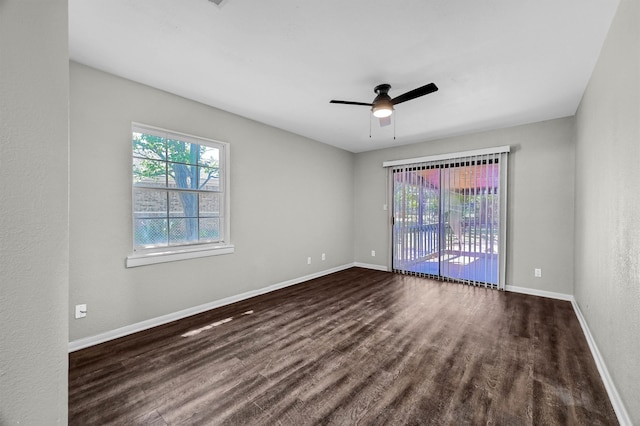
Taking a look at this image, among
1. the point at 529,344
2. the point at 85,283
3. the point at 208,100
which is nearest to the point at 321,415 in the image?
the point at 529,344

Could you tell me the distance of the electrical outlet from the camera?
2.45 m

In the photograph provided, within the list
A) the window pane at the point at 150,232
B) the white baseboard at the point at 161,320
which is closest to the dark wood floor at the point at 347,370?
the white baseboard at the point at 161,320

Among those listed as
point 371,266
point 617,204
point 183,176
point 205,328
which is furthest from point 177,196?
point 371,266

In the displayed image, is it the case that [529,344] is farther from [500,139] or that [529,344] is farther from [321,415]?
[500,139]

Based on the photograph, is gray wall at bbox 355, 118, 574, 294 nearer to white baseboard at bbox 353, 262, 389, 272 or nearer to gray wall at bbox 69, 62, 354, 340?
white baseboard at bbox 353, 262, 389, 272

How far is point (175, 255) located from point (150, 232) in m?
0.37

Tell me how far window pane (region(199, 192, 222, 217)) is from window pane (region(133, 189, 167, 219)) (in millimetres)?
442

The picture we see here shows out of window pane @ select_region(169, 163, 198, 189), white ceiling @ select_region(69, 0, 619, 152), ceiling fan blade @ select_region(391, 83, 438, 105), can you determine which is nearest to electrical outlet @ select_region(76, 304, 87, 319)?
window pane @ select_region(169, 163, 198, 189)

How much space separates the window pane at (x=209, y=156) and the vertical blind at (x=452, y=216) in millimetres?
3408

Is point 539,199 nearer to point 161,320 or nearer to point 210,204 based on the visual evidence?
point 210,204

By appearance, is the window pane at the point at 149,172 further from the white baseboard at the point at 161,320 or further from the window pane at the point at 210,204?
the white baseboard at the point at 161,320

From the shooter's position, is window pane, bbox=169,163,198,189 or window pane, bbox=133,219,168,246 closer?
window pane, bbox=133,219,168,246

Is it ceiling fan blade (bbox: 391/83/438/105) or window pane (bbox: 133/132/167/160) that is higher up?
ceiling fan blade (bbox: 391/83/438/105)

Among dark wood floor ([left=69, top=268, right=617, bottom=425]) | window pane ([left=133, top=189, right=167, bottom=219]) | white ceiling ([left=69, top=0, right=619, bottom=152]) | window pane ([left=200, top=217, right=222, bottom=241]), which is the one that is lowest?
dark wood floor ([left=69, top=268, right=617, bottom=425])
